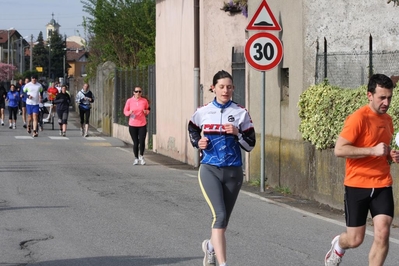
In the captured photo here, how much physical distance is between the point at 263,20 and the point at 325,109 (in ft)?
7.56

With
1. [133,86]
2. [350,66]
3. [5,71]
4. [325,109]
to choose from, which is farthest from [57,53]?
[325,109]

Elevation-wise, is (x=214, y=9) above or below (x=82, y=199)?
above

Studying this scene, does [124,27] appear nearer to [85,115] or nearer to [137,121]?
[85,115]

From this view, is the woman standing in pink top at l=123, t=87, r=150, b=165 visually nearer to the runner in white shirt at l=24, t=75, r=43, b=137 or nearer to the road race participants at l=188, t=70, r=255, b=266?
the runner in white shirt at l=24, t=75, r=43, b=137

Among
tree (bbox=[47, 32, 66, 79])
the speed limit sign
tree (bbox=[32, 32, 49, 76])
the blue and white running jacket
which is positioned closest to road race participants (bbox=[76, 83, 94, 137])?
the speed limit sign

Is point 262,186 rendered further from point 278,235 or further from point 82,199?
point 278,235

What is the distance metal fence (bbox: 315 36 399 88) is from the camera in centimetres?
1381

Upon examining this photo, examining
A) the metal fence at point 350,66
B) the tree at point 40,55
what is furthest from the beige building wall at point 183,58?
the tree at point 40,55

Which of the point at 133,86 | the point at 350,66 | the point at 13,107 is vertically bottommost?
the point at 13,107

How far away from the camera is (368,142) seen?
775cm

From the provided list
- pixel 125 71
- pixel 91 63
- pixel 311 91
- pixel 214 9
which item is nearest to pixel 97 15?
pixel 91 63

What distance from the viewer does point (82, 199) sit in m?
14.2

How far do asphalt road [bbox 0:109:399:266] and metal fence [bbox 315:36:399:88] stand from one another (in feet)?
6.43

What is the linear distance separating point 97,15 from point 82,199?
2985cm
